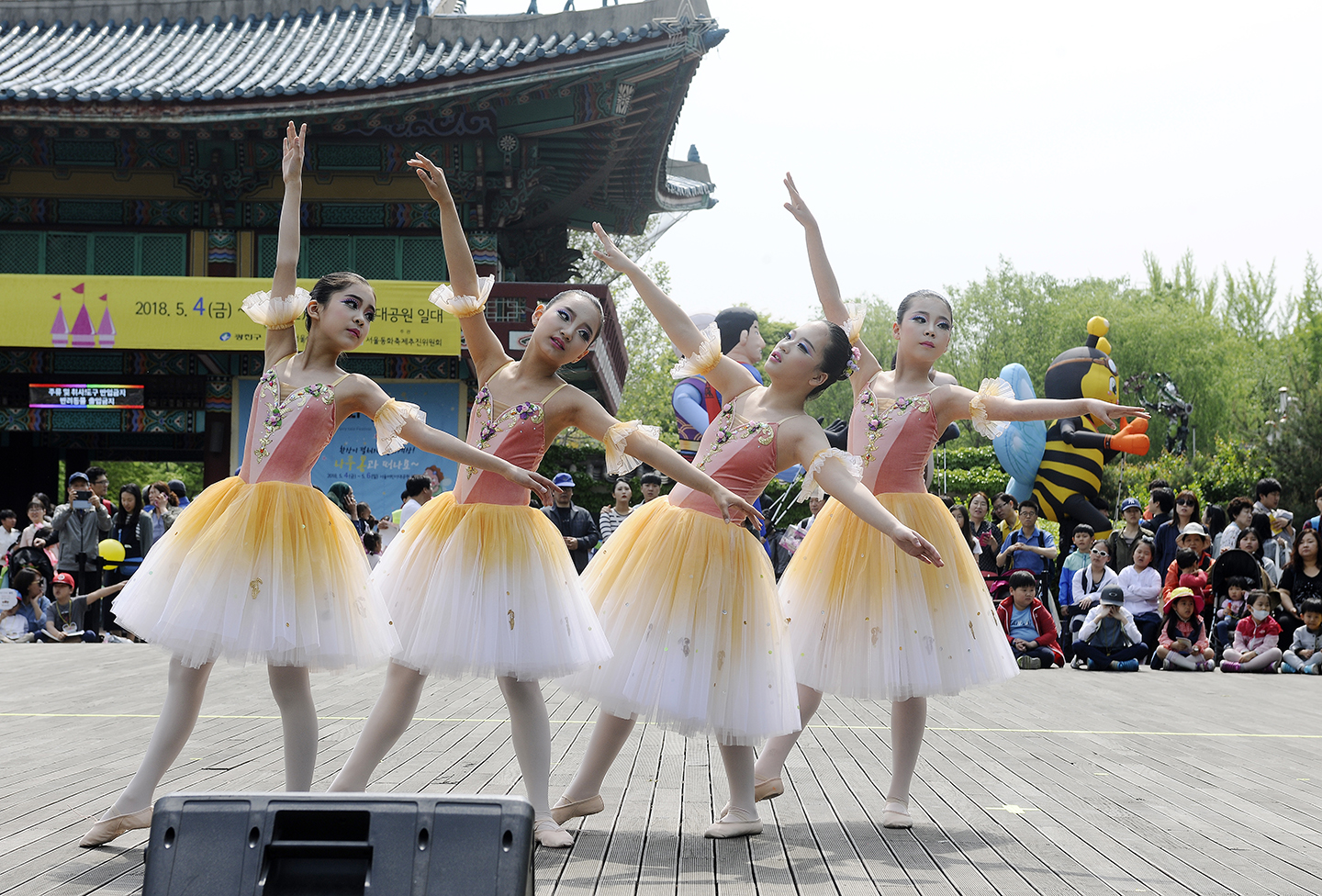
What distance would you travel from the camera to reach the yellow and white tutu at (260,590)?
3750mm

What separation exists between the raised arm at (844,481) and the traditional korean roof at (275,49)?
1023 centimetres

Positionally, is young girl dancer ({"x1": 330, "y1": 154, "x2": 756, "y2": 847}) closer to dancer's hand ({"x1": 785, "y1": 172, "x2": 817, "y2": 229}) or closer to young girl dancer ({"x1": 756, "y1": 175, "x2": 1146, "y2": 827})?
young girl dancer ({"x1": 756, "y1": 175, "x2": 1146, "y2": 827})

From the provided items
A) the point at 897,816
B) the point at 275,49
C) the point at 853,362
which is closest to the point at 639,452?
the point at 853,362

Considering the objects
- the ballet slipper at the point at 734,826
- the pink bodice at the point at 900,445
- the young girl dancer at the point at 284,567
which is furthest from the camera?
the pink bodice at the point at 900,445

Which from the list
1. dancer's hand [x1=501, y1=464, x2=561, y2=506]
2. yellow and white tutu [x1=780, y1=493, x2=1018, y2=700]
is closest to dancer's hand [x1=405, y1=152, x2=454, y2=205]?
dancer's hand [x1=501, y1=464, x2=561, y2=506]

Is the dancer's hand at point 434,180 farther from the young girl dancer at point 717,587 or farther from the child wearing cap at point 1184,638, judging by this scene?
the child wearing cap at point 1184,638

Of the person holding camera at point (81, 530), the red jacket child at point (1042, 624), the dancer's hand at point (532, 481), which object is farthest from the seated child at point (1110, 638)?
the person holding camera at point (81, 530)

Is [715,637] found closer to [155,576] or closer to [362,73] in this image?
[155,576]

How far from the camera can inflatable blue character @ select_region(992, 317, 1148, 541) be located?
15.0 m

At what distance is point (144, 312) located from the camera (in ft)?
47.0

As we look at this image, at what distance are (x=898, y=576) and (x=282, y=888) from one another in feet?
8.96

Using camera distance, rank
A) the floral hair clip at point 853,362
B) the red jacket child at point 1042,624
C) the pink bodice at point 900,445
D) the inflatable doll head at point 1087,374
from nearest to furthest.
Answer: the floral hair clip at point 853,362 → the pink bodice at point 900,445 → the red jacket child at point 1042,624 → the inflatable doll head at point 1087,374

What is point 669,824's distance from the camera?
4328mm

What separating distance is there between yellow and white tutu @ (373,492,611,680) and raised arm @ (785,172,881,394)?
5.33 feet
